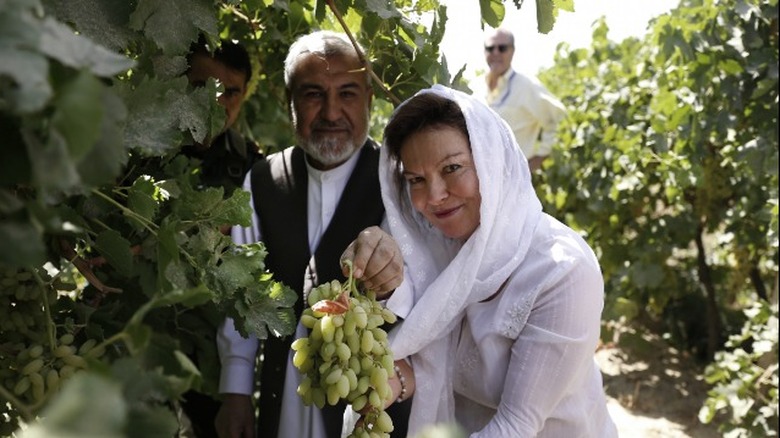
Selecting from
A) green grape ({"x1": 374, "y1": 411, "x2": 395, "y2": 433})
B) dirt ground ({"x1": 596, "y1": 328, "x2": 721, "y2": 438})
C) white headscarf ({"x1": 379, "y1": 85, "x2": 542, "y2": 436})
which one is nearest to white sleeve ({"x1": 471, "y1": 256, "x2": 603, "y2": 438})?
white headscarf ({"x1": 379, "y1": 85, "x2": 542, "y2": 436})

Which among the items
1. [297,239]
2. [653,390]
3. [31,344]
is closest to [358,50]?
[297,239]

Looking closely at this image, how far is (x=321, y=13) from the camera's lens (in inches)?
68.4

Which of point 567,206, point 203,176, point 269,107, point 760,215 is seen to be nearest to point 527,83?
point 567,206

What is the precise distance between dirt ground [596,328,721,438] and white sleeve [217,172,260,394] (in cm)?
307

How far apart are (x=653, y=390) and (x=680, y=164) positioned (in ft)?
5.30

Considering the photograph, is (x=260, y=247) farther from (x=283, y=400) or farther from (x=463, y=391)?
(x=283, y=400)

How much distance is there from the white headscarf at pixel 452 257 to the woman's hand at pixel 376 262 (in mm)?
154

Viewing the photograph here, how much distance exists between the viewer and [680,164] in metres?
4.70

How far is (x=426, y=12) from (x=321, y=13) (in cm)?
27

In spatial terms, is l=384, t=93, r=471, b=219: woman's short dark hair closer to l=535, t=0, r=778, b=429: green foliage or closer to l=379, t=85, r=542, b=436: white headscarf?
l=379, t=85, r=542, b=436: white headscarf

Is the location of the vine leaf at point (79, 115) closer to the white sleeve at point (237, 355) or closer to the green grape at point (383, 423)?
the green grape at point (383, 423)

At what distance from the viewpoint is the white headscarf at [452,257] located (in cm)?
170

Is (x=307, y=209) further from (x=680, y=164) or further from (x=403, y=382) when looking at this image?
(x=680, y=164)

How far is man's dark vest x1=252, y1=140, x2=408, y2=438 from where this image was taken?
87.0 inches
